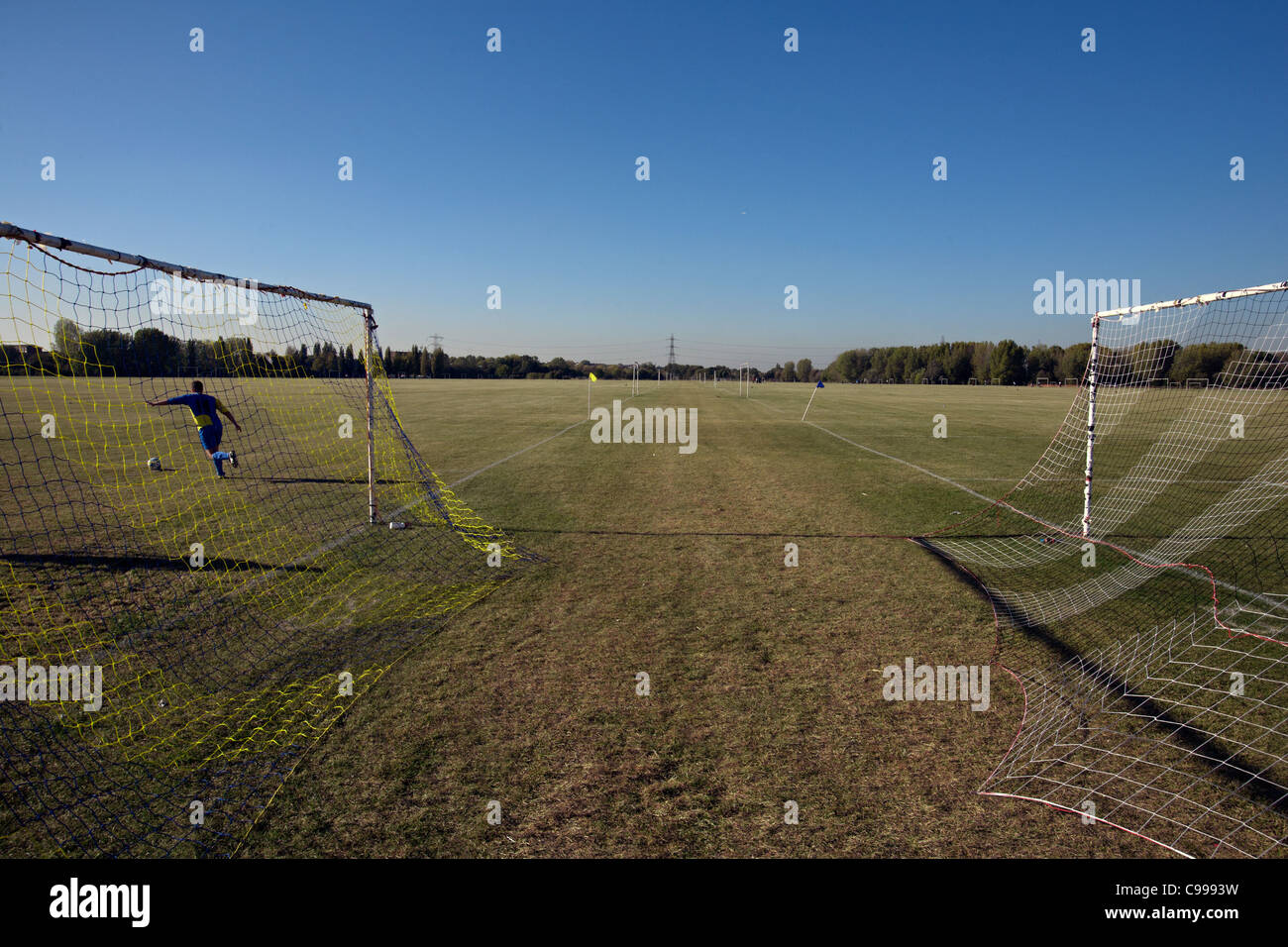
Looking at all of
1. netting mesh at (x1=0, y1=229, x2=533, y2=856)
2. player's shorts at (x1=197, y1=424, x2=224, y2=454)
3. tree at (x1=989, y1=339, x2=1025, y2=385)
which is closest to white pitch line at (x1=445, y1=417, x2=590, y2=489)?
netting mesh at (x1=0, y1=229, x2=533, y2=856)

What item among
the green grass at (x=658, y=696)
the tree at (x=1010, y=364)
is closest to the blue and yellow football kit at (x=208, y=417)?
the green grass at (x=658, y=696)

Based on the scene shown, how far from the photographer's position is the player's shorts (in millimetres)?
12141

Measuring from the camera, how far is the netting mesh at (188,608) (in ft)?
10.4

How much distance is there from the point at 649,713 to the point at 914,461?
14.7m

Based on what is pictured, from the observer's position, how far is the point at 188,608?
227 inches

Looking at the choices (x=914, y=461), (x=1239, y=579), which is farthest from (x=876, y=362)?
(x=1239, y=579)

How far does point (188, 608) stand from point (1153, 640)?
8674mm

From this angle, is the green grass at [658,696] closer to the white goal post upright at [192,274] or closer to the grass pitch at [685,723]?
the grass pitch at [685,723]

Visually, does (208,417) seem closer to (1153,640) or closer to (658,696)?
(658,696)

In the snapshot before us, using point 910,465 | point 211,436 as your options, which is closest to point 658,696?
point 211,436

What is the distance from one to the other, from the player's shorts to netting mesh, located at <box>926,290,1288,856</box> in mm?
13251
